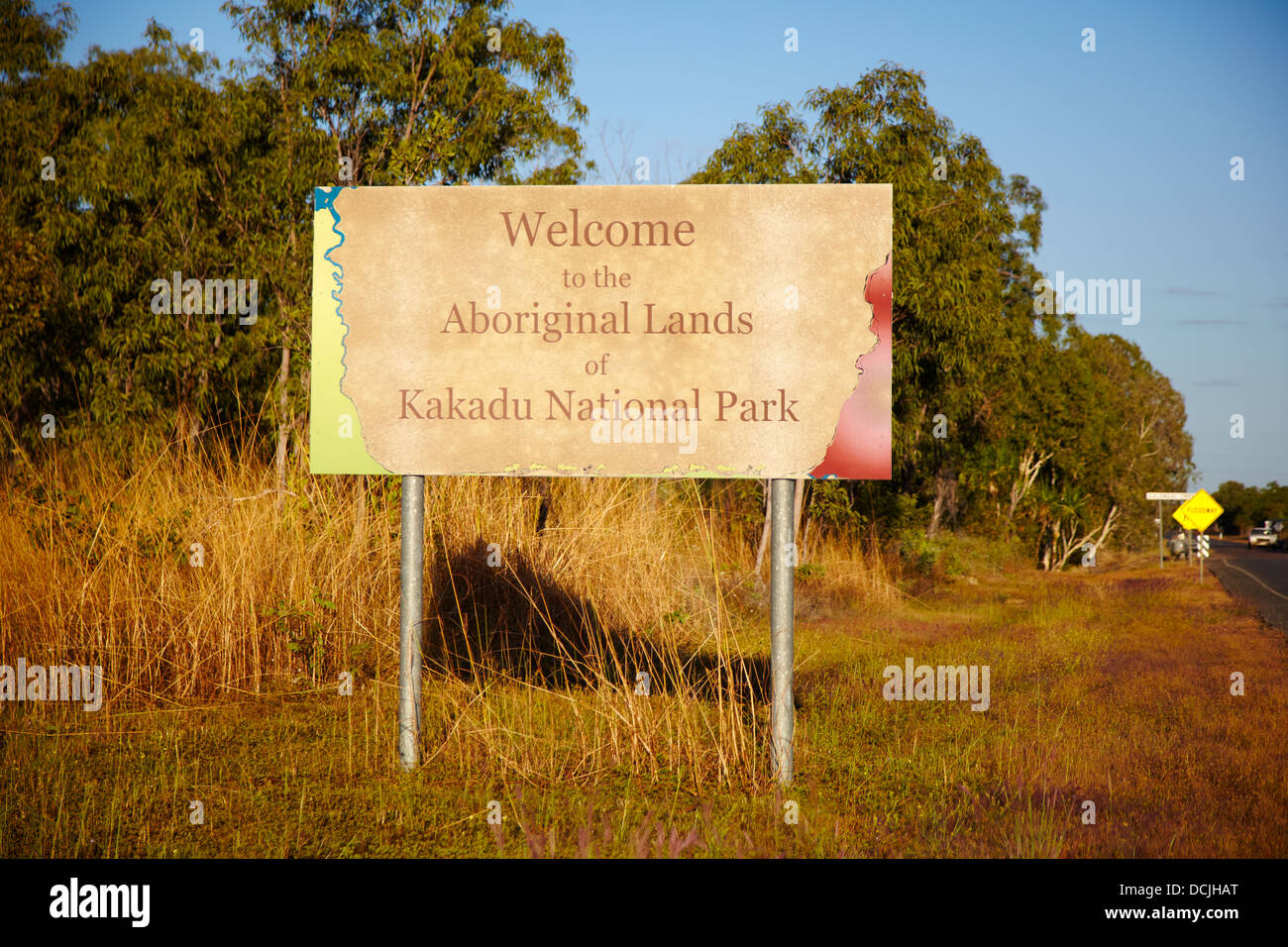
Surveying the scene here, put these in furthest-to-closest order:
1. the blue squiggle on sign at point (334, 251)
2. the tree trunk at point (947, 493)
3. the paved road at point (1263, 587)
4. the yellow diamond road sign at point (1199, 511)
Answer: the tree trunk at point (947, 493), the yellow diamond road sign at point (1199, 511), the paved road at point (1263, 587), the blue squiggle on sign at point (334, 251)

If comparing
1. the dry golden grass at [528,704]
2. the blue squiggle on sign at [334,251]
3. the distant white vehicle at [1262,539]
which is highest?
the blue squiggle on sign at [334,251]

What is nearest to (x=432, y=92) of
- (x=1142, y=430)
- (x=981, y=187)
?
(x=981, y=187)

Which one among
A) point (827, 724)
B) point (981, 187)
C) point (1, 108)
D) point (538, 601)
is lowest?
point (827, 724)

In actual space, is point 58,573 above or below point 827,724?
above

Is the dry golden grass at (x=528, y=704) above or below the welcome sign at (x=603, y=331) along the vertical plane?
below

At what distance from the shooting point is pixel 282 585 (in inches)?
299

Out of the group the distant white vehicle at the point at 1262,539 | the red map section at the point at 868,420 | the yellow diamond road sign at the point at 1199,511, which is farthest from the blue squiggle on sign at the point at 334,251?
the distant white vehicle at the point at 1262,539

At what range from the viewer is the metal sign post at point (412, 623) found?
520 centimetres

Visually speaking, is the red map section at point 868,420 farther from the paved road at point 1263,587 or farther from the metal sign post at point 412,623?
the paved road at point 1263,587

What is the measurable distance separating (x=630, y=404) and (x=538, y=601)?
370 cm

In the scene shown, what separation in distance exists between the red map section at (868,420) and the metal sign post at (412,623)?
205cm

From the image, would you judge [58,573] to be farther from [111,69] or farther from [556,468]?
[111,69]

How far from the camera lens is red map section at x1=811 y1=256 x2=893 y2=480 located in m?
4.85

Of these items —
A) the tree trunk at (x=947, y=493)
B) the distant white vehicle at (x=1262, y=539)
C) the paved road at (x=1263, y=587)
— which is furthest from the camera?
the distant white vehicle at (x=1262, y=539)
